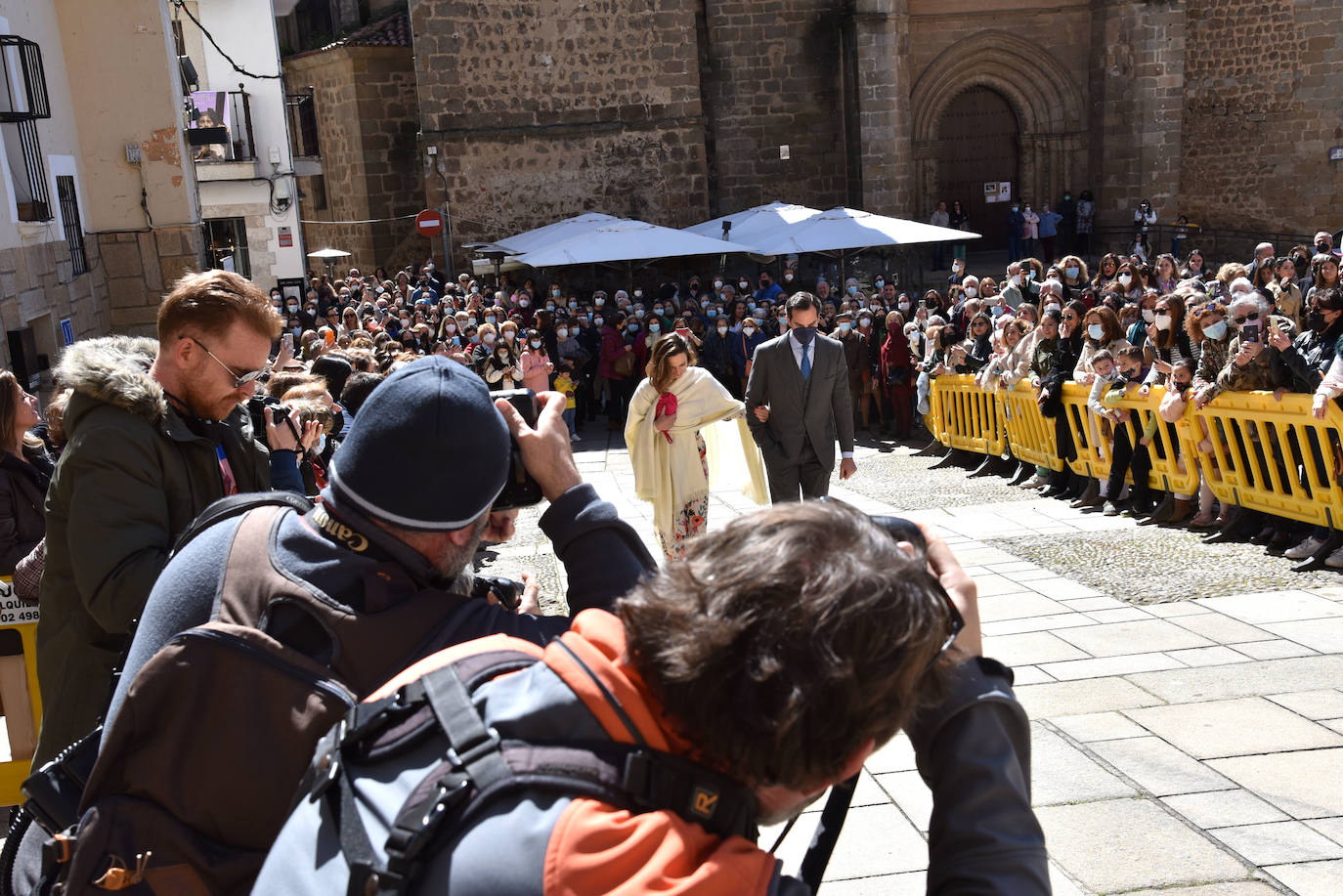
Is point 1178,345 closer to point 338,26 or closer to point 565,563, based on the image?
point 565,563

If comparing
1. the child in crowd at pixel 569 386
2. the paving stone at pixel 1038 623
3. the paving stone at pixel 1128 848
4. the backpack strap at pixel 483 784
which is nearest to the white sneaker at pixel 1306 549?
the paving stone at pixel 1038 623

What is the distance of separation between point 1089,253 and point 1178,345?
17029mm

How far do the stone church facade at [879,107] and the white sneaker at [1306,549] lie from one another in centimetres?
1738

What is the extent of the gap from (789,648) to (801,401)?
639cm

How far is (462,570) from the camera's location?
1701 millimetres

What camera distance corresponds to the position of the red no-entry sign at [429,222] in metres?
22.2

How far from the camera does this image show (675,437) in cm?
686

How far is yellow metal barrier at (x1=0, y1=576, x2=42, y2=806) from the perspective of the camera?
14.2ft

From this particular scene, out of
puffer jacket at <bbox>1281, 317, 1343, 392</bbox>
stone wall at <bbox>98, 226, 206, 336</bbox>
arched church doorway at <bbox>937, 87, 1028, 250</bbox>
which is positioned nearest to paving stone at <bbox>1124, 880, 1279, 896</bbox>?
puffer jacket at <bbox>1281, 317, 1343, 392</bbox>

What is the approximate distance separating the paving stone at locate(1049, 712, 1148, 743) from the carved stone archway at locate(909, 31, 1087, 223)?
22.0 meters

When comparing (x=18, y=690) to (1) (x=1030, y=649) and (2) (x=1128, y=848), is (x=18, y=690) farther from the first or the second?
(1) (x=1030, y=649)

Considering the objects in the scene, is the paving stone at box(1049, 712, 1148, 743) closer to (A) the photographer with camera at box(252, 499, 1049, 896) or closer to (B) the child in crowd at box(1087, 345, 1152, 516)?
(A) the photographer with camera at box(252, 499, 1049, 896)

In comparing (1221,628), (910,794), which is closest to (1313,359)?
(1221,628)

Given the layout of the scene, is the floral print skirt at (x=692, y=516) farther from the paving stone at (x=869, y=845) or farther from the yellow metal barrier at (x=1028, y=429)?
the yellow metal barrier at (x=1028, y=429)
